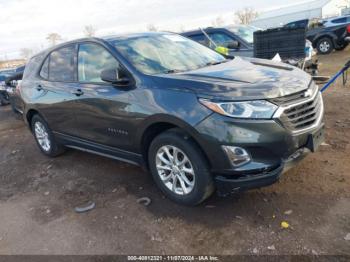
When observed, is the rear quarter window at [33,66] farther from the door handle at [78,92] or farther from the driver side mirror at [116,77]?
the driver side mirror at [116,77]

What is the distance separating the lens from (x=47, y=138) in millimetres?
5410

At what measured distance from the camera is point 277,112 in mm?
2869

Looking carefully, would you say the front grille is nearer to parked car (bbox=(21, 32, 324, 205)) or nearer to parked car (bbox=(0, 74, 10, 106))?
parked car (bbox=(21, 32, 324, 205))

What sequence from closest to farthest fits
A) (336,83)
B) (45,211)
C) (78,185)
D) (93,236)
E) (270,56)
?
(93,236), (45,211), (78,185), (270,56), (336,83)

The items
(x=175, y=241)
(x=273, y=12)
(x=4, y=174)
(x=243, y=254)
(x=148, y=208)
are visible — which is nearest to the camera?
(x=243, y=254)

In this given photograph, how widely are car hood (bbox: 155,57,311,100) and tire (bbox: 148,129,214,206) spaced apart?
0.49 metres

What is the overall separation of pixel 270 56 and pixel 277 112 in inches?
205

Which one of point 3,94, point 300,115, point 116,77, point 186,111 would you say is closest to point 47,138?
point 116,77

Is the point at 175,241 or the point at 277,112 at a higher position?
the point at 277,112

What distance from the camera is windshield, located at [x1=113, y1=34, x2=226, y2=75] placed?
3691mm

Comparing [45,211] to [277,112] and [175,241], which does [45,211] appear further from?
[277,112]

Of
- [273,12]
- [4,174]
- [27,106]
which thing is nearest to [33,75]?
[27,106]

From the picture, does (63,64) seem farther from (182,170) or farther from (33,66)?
(182,170)

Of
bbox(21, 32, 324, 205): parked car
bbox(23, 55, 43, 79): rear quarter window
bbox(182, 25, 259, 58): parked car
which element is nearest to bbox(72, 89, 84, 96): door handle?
bbox(21, 32, 324, 205): parked car
